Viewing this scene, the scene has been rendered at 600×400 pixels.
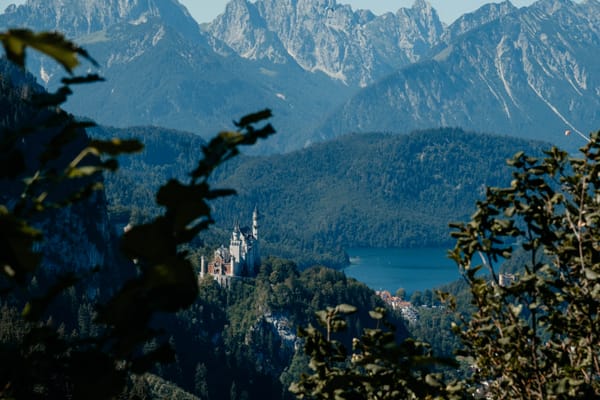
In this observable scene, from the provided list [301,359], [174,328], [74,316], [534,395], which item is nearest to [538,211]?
[534,395]

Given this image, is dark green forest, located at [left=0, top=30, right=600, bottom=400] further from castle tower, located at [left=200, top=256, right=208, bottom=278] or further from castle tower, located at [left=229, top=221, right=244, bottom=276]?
castle tower, located at [left=200, top=256, right=208, bottom=278]

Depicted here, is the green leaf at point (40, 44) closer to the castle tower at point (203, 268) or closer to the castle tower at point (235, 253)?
the castle tower at point (235, 253)

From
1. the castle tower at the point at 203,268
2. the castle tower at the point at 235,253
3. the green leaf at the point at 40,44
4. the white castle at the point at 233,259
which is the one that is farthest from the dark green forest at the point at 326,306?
the castle tower at the point at 203,268

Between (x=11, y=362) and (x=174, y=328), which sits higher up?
(x=174, y=328)

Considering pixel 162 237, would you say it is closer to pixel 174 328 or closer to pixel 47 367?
pixel 47 367

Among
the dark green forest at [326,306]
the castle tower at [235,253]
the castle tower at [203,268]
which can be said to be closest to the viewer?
the dark green forest at [326,306]

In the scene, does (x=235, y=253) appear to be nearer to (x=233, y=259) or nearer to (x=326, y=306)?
(x=233, y=259)

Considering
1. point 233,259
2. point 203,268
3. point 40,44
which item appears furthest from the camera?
point 203,268

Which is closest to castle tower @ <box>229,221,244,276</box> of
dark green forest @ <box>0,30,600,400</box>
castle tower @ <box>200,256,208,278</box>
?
castle tower @ <box>200,256,208,278</box>

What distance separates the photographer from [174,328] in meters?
87.9

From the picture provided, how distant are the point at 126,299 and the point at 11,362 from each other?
599mm

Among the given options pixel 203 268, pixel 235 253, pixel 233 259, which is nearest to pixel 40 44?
pixel 233 259

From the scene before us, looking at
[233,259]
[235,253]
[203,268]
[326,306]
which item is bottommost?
[326,306]

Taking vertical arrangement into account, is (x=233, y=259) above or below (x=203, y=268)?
above
